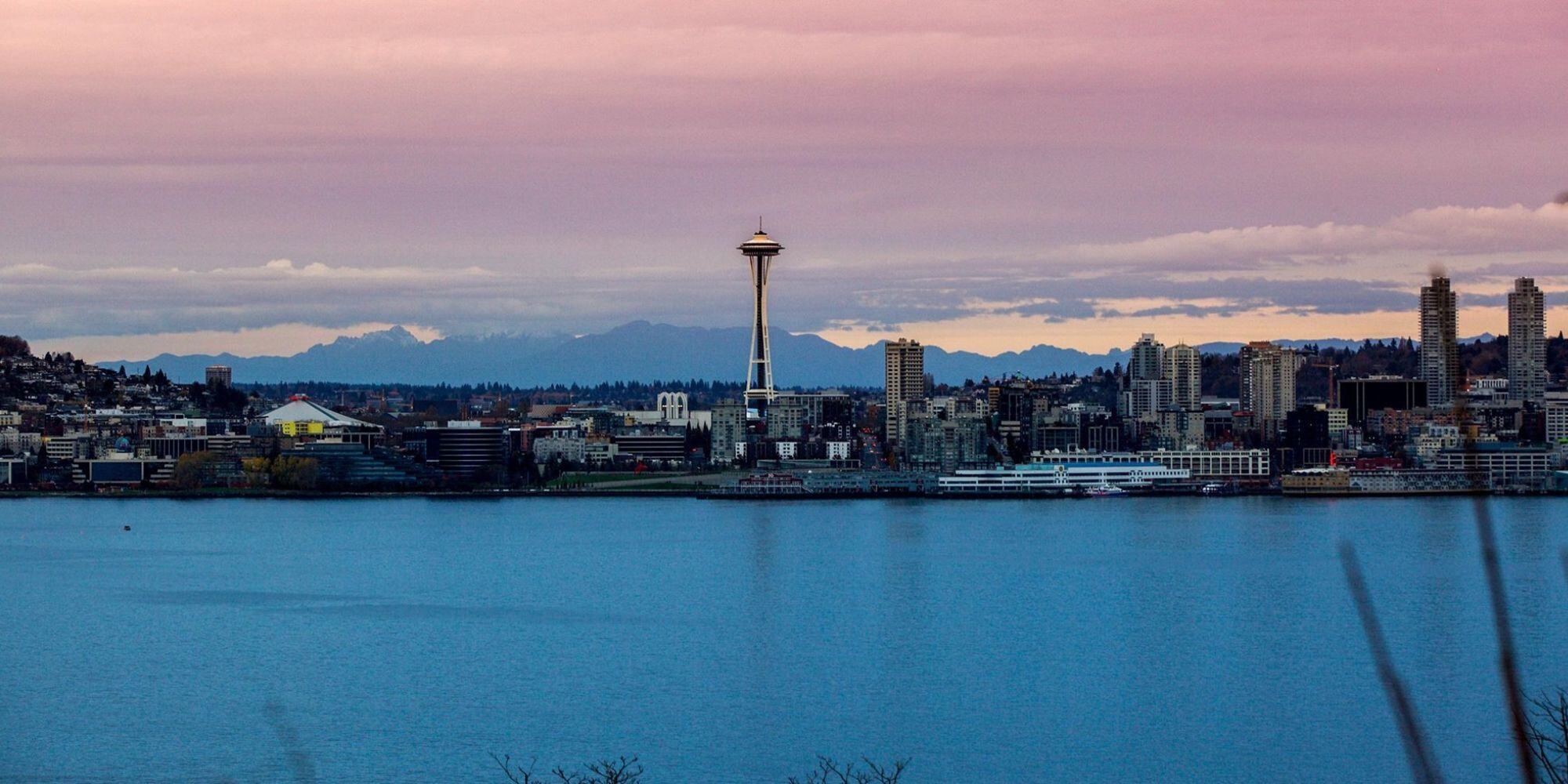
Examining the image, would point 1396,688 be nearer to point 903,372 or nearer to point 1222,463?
point 1222,463

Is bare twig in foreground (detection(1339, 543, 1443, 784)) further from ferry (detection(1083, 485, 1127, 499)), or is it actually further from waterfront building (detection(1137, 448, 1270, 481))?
waterfront building (detection(1137, 448, 1270, 481))

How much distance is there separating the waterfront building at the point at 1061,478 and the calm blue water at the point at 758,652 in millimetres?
8306

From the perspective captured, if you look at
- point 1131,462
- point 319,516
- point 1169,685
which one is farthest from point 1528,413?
point 1169,685

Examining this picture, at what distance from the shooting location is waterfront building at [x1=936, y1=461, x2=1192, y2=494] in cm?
2775

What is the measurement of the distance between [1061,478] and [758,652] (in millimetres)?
18241

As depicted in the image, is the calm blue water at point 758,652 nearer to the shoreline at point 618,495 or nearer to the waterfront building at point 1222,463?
the shoreline at point 618,495

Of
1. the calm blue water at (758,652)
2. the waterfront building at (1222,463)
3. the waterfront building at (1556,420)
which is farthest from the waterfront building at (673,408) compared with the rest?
the calm blue water at (758,652)

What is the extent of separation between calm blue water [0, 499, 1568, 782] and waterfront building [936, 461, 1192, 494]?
8306mm

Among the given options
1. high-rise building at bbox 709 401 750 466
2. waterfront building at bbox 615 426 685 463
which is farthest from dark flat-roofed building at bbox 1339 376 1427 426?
waterfront building at bbox 615 426 685 463

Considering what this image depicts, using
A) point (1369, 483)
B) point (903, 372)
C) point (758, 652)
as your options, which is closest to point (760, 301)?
point (903, 372)

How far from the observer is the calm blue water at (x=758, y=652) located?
737 cm

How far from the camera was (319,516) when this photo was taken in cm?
2348

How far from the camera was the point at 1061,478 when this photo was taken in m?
28.0

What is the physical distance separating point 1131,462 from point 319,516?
12.3 meters
